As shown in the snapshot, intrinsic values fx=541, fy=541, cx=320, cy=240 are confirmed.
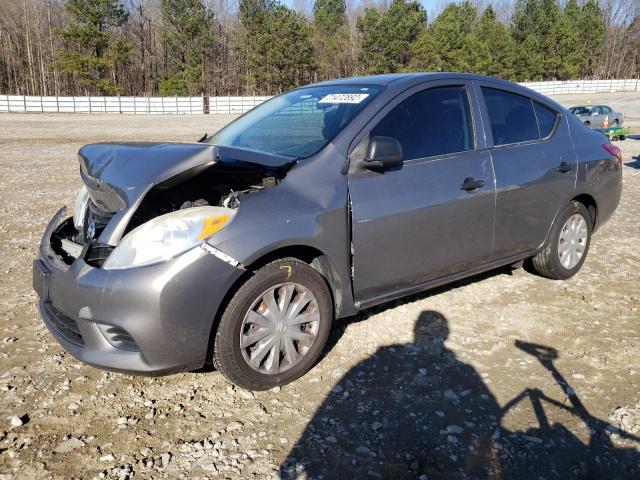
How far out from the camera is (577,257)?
4.82 meters

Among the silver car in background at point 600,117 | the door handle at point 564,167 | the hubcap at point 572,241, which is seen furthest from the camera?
the silver car in background at point 600,117

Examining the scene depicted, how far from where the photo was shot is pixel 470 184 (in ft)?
12.1

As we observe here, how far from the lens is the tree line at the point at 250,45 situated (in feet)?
173

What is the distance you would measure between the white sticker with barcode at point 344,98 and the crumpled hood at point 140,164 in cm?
69

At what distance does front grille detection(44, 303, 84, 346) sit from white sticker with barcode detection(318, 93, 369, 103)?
2142mm

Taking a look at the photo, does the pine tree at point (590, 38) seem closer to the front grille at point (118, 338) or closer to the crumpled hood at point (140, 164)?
the crumpled hood at point (140, 164)

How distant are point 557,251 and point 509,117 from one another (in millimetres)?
1249

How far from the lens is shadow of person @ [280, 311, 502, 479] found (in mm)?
2455

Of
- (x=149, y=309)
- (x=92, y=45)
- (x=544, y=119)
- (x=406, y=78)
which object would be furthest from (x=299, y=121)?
(x=92, y=45)

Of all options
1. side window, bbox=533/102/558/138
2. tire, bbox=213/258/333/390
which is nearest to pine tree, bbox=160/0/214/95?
side window, bbox=533/102/558/138

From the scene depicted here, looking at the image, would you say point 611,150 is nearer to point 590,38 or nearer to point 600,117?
point 600,117

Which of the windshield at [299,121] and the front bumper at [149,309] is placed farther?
the windshield at [299,121]

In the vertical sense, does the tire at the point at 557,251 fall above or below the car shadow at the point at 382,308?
above

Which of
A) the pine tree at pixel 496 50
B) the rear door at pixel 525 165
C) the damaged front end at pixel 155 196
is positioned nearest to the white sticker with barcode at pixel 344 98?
the damaged front end at pixel 155 196
